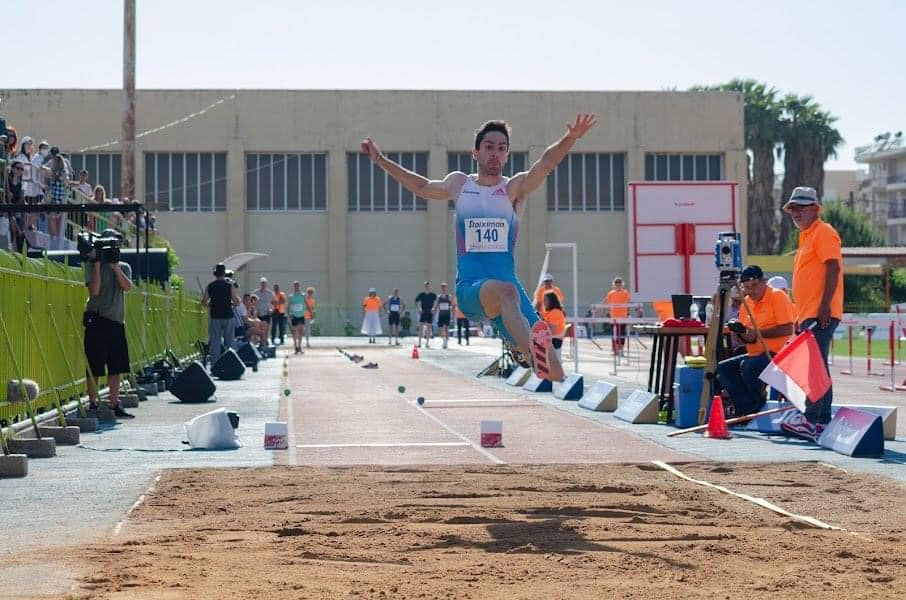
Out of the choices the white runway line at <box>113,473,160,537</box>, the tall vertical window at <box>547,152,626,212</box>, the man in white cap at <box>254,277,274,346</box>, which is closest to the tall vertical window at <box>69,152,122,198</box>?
the tall vertical window at <box>547,152,626,212</box>

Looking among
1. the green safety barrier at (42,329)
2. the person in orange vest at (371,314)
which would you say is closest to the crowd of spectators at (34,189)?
the green safety barrier at (42,329)

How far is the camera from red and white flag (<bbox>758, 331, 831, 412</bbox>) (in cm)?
1265

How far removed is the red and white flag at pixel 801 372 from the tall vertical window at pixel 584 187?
59106 mm

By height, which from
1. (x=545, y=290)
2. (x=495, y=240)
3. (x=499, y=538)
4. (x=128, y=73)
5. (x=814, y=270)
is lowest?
(x=499, y=538)

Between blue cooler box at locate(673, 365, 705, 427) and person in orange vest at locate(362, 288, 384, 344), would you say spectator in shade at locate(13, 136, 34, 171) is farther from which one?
person in orange vest at locate(362, 288, 384, 344)

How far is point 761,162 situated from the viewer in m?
81.4

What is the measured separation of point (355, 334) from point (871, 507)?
2382 inches

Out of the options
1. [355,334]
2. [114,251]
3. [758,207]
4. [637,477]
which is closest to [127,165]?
[114,251]

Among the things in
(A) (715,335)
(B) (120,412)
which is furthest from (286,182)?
(A) (715,335)

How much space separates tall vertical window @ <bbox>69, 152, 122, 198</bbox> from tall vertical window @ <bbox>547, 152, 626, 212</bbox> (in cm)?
2106

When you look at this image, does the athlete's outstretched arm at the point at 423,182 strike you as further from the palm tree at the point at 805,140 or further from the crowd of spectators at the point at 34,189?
the palm tree at the point at 805,140

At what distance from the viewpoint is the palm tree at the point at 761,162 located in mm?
80062

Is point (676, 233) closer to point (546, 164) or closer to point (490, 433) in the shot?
point (490, 433)

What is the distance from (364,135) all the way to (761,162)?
79.7ft
